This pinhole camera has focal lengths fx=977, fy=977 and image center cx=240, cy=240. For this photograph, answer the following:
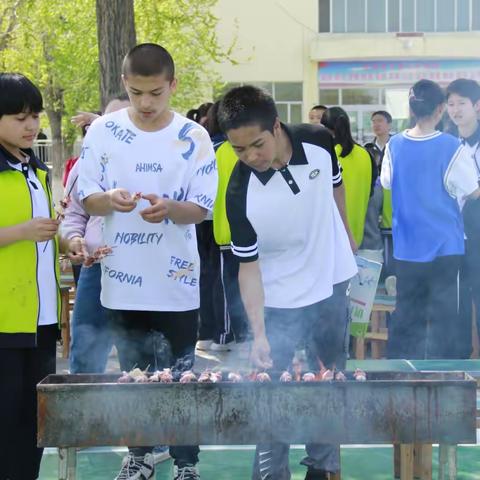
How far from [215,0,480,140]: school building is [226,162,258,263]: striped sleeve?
28.6 metres

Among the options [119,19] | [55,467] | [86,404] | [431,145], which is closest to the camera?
[86,404]

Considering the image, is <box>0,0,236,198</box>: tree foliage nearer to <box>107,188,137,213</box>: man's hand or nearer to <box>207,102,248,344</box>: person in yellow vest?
<box>207,102,248,344</box>: person in yellow vest

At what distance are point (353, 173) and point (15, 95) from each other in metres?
3.97

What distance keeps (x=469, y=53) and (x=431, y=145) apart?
27.5m

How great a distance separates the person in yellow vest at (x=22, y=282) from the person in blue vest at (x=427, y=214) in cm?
285

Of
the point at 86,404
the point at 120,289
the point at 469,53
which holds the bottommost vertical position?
the point at 86,404

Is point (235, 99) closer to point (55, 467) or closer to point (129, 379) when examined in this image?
point (129, 379)

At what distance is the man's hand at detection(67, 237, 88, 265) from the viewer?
15.0ft

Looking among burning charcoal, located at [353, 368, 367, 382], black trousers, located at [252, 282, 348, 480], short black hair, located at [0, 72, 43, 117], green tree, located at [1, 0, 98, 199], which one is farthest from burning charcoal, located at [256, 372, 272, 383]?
green tree, located at [1, 0, 98, 199]

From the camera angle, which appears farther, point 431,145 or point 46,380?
point 431,145

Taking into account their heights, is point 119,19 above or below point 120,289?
above

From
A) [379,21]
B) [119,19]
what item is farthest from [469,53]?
[119,19]

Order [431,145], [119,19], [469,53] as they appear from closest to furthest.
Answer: [431,145], [119,19], [469,53]

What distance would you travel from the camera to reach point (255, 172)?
4.49 metres
